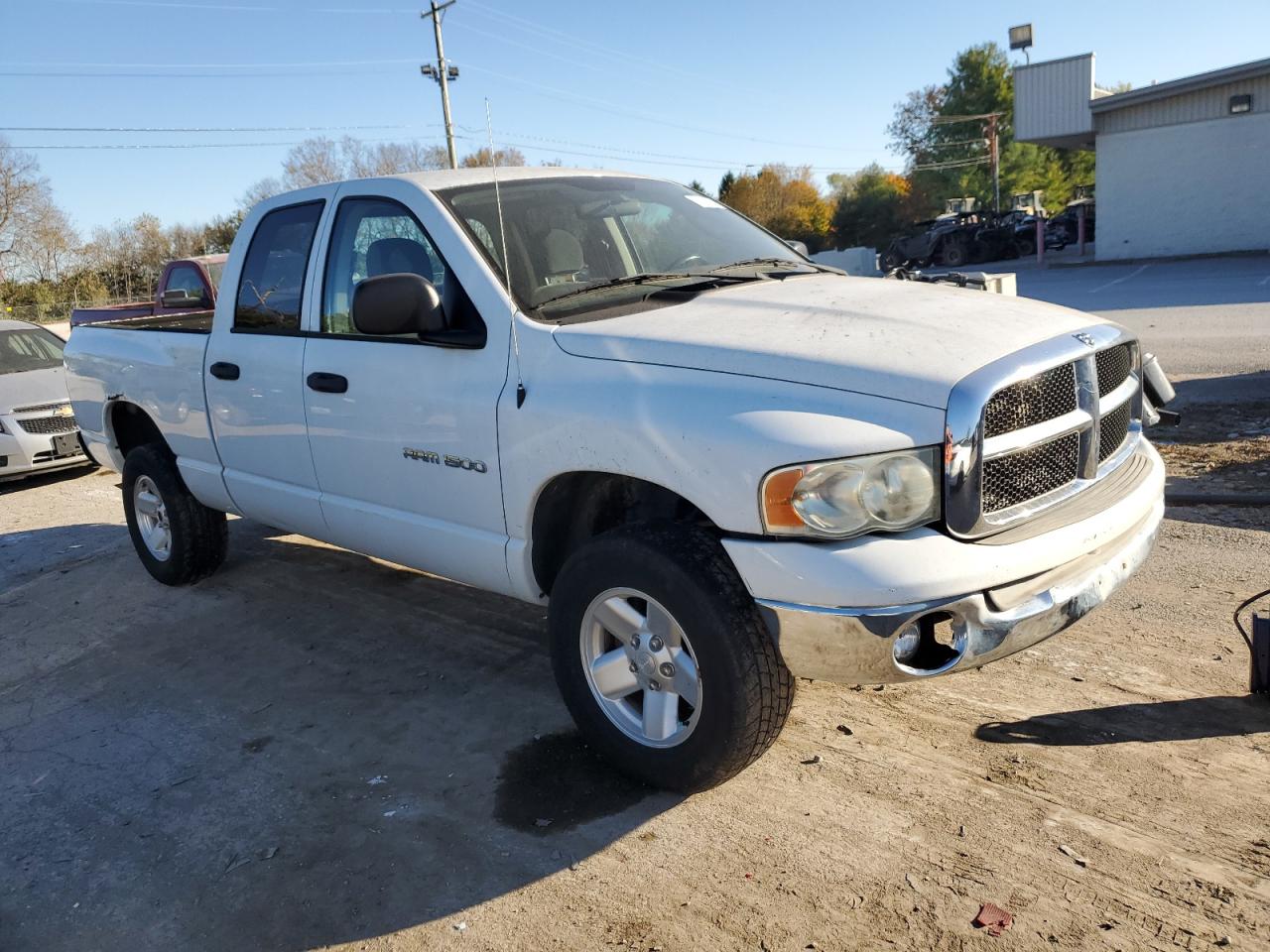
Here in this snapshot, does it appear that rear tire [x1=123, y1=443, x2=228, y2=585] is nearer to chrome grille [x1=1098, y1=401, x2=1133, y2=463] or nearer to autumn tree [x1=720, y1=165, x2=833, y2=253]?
chrome grille [x1=1098, y1=401, x2=1133, y2=463]

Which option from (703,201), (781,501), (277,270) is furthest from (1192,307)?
(781,501)

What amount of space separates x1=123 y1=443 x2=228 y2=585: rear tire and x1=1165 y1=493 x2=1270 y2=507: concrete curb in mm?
5435

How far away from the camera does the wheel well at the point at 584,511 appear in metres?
3.36

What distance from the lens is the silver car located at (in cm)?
927

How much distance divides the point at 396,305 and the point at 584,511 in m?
0.95

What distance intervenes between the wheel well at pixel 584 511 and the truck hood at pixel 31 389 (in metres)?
7.58

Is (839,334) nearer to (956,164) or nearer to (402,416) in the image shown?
(402,416)

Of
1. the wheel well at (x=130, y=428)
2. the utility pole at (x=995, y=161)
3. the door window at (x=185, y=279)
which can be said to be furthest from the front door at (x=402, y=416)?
the utility pole at (x=995, y=161)

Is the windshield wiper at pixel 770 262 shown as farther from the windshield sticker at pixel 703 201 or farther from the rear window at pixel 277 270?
the rear window at pixel 277 270

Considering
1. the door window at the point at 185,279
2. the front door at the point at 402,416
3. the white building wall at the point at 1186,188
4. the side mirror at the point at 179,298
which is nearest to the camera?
the front door at the point at 402,416

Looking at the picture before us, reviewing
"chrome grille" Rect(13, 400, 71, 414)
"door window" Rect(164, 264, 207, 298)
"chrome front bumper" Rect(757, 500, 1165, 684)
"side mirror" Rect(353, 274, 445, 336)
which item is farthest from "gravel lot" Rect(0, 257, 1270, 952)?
"door window" Rect(164, 264, 207, 298)

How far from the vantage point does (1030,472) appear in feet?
9.76

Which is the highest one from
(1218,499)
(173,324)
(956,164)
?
(956,164)

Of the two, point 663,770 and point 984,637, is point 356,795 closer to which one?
point 663,770
